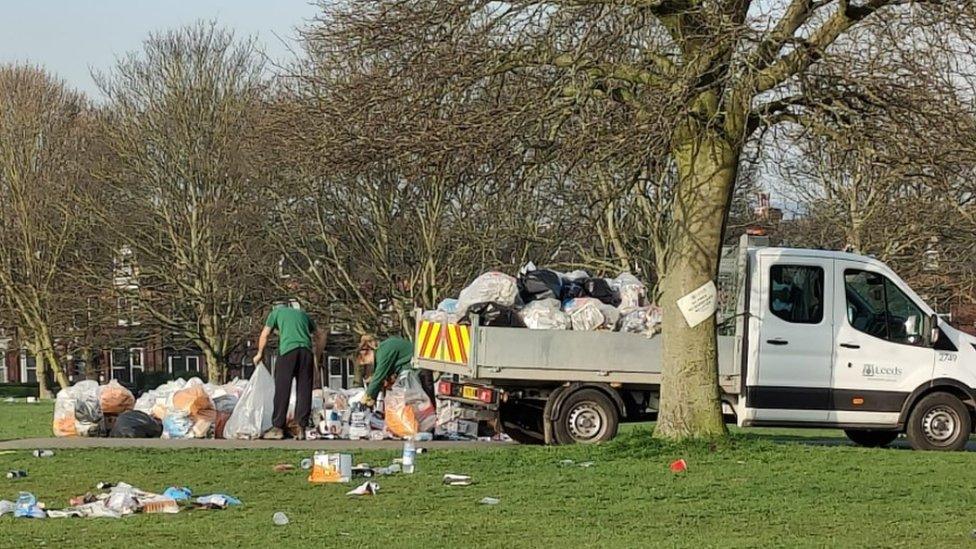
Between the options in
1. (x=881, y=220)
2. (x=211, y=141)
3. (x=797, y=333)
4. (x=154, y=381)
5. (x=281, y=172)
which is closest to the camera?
(x=797, y=333)

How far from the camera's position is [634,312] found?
16.8m

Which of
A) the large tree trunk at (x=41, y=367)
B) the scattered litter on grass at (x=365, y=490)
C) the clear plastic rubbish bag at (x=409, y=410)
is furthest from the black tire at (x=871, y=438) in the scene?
the large tree trunk at (x=41, y=367)

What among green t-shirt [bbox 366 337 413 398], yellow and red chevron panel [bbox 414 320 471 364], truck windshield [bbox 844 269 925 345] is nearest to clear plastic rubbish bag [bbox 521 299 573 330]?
yellow and red chevron panel [bbox 414 320 471 364]

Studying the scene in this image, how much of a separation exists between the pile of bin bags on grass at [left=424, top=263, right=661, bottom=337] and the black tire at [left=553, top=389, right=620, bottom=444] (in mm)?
767

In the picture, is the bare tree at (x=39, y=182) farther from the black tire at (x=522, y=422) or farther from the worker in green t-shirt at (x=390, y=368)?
the black tire at (x=522, y=422)

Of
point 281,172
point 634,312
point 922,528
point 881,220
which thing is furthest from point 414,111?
point 281,172

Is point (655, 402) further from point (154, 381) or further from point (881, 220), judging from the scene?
point (154, 381)

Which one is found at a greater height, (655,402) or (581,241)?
(581,241)

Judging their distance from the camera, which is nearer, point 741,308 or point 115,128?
point 741,308

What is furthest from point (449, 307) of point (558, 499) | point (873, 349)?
point (558, 499)

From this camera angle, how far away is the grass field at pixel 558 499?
8977 millimetres

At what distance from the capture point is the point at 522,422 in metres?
17.5

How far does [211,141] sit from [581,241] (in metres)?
14.0

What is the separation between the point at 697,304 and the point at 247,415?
5.82 metres
